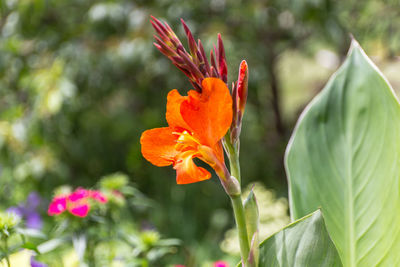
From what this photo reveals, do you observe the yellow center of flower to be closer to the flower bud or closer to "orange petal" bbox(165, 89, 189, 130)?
"orange petal" bbox(165, 89, 189, 130)

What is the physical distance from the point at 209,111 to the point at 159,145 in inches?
4.3

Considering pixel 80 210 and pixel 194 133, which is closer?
pixel 194 133

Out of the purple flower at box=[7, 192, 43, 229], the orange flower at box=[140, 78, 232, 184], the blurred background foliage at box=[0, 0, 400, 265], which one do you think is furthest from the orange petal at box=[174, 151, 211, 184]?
the purple flower at box=[7, 192, 43, 229]

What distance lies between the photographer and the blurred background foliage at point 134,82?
2.20 metres

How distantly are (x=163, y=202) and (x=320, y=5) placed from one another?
178 cm

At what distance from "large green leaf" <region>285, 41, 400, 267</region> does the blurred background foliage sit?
1.06m

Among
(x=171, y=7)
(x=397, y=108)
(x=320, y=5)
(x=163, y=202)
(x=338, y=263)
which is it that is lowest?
(x=163, y=202)

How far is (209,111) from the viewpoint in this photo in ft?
1.93

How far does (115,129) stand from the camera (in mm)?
3291

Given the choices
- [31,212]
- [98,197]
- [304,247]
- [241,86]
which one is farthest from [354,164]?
[31,212]

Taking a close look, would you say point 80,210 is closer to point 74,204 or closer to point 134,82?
point 74,204

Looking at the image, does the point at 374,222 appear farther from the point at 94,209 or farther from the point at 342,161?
the point at 94,209

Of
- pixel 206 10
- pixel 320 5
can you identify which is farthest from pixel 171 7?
pixel 320 5

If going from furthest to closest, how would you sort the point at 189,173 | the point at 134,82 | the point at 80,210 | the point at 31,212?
the point at 134,82, the point at 31,212, the point at 80,210, the point at 189,173
